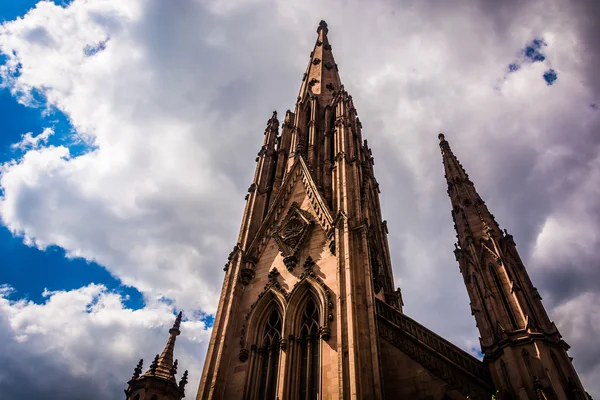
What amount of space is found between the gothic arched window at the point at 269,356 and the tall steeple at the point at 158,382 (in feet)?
11.8

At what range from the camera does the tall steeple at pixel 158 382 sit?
16.2 m

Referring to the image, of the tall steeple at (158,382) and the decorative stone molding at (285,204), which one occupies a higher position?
the decorative stone molding at (285,204)

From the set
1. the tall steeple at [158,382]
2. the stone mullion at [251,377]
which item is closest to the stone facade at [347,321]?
the stone mullion at [251,377]

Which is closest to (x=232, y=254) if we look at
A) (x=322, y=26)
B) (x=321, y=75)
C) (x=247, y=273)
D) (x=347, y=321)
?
(x=247, y=273)

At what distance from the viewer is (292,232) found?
20312 millimetres

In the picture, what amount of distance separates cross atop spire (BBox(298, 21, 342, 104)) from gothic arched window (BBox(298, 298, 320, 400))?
2025cm

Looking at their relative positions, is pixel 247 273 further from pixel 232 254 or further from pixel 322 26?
pixel 322 26

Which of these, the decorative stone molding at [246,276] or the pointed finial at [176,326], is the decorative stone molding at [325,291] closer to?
the decorative stone molding at [246,276]

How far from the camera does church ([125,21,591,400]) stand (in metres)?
13.4

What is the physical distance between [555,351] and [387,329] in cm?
539

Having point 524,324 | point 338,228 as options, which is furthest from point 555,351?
point 338,228

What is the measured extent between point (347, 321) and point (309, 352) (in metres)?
2.00

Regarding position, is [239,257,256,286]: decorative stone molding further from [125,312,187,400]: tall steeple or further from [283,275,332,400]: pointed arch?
[125,312,187,400]: tall steeple

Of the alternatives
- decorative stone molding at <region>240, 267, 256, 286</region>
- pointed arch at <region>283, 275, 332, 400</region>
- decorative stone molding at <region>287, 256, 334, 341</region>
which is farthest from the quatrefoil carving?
pointed arch at <region>283, 275, 332, 400</region>
